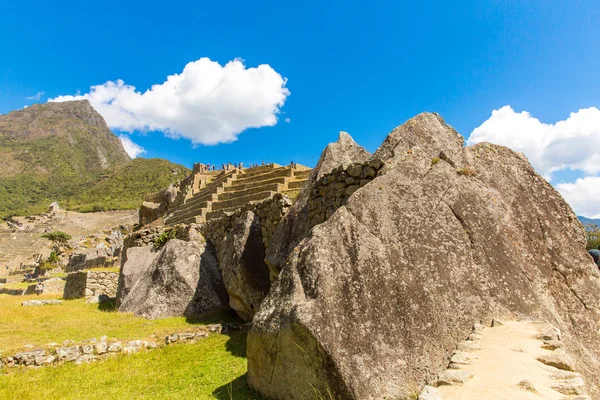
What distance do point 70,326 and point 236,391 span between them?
7.67 metres

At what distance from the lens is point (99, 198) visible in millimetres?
122125

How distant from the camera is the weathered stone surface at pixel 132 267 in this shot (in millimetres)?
14728

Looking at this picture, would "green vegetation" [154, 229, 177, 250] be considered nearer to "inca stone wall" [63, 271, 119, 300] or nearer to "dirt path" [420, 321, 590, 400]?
"inca stone wall" [63, 271, 119, 300]

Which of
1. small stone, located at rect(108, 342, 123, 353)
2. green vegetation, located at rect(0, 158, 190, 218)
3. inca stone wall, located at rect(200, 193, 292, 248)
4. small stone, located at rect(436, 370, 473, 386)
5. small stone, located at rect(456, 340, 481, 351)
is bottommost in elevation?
small stone, located at rect(108, 342, 123, 353)

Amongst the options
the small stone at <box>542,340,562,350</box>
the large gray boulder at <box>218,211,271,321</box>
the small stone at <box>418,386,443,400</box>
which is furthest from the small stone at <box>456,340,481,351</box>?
the large gray boulder at <box>218,211,271,321</box>

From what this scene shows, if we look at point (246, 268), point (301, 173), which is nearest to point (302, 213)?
point (246, 268)

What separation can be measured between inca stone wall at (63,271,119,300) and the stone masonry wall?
14.6 meters

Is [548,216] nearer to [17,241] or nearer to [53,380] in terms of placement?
[53,380]

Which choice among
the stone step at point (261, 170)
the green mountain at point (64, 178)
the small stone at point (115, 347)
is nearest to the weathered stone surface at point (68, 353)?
the small stone at point (115, 347)

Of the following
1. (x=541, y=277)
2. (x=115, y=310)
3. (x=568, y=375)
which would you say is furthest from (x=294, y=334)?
(x=115, y=310)

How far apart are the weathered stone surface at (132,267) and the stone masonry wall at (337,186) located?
30.4 ft

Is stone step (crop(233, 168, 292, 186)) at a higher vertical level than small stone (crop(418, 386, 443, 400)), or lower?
higher

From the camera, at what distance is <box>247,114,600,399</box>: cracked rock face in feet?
15.8

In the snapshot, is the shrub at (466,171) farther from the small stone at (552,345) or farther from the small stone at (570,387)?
the small stone at (570,387)
